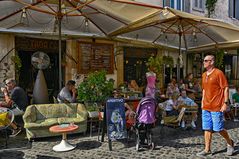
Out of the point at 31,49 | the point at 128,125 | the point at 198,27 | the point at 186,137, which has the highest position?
the point at 198,27

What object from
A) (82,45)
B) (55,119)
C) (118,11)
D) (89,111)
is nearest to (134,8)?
(118,11)

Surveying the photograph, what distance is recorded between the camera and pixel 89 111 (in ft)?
23.4

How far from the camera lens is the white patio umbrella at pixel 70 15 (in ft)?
22.0

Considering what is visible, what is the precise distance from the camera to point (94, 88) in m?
7.11

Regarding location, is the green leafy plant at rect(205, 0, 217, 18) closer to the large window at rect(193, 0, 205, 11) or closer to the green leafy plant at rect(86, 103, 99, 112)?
the large window at rect(193, 0, 205, 11)

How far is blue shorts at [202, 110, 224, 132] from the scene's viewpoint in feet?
17.1

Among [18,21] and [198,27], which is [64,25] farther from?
[198,27]

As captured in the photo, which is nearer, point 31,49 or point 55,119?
point 55,119

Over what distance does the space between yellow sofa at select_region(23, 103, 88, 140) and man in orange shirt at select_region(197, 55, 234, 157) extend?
306 centimetres

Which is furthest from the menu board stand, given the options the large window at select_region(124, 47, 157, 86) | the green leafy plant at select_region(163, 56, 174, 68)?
the green leafy plant at select_region(163, 56, 174, 68)

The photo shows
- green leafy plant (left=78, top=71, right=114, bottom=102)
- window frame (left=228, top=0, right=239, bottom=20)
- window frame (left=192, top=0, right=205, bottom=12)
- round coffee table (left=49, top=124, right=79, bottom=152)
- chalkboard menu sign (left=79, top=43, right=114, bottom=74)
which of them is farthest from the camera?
window frame (left=228, top=0, right=239, bottom=20)

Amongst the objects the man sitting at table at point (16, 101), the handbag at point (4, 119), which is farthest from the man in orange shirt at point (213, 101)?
the man sitting at table at point (16, 101)

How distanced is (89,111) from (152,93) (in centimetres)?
358

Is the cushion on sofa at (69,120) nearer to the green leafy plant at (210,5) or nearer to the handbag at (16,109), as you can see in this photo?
the handbag at (16,109)
